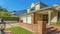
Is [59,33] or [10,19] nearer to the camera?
[59,33]

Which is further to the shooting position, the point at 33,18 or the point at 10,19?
the point at 10,19

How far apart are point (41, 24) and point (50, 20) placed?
1076 centimetres

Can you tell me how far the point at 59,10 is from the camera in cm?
2023

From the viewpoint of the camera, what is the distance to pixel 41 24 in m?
10.9

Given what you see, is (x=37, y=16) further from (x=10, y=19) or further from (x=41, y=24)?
(x=10, y=19)

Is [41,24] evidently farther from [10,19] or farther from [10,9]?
[10,9]

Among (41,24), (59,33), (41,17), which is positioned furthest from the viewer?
(41,17)

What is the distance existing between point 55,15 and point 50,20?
118 centimetres

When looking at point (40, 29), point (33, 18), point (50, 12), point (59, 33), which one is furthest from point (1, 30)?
point (33, 18)

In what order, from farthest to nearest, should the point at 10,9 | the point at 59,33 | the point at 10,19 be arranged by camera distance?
1. the point at 10,9
2. the point at 10,19
3. the point at 59,33

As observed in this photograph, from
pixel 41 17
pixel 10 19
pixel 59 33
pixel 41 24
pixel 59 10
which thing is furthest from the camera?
pixel 10 19

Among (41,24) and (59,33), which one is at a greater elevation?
(41,24)

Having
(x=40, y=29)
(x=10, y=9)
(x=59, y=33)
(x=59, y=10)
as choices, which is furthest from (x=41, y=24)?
(x=10, y=9)

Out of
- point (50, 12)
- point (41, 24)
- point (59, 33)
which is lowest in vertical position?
point (59, 33)
